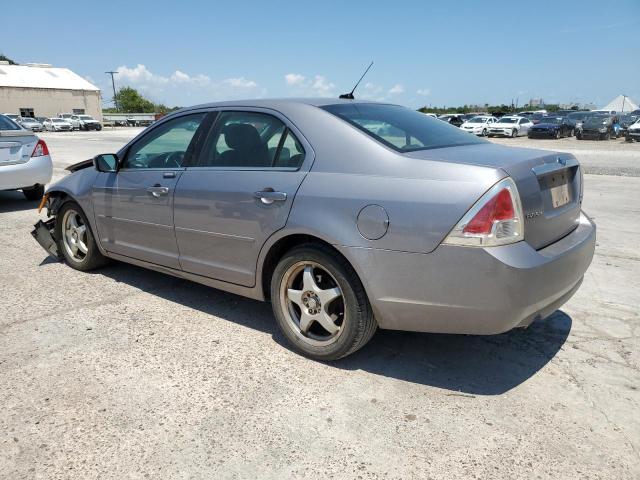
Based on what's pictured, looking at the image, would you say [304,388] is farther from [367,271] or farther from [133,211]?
[133,211]

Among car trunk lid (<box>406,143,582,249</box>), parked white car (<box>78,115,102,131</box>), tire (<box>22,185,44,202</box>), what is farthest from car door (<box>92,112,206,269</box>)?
parked white car (<box>78,115,102,131</box>)

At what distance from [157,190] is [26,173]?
16.7 feet

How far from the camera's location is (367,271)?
9.01 ft

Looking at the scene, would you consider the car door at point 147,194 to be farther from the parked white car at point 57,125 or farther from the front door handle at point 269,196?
the parked white car at point 57,125

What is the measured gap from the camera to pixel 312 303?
122 inches

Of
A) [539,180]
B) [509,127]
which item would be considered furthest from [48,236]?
[509,127]

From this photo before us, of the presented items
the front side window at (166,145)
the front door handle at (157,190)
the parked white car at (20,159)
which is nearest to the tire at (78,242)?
the front side window at (166,145)

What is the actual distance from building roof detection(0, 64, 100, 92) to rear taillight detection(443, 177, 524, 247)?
7159cm

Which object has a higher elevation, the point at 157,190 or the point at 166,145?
the point at 166,145

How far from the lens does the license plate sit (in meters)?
2.88

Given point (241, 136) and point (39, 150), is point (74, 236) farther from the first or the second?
point (39, 150)

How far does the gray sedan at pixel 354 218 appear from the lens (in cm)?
251

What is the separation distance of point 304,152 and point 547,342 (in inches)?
79.6

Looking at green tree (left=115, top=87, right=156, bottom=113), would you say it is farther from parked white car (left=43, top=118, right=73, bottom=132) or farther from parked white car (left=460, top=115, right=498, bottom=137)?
parked white car (left=460, top=115, right=498, bottom=137)
